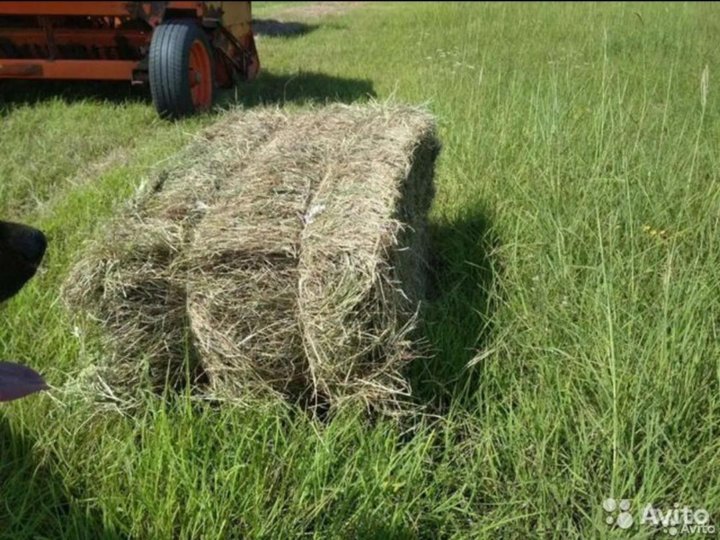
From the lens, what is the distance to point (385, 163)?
8.15ft

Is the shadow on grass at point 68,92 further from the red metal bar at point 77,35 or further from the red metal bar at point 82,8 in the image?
the red metal bar at point 82,8

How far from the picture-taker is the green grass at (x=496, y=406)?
72.6 inches

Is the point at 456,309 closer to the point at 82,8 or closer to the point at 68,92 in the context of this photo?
the point at 82,8

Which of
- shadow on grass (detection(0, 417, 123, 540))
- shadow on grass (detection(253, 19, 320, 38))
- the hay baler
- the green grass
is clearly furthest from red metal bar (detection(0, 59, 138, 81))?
shadow on grass (detection(253, 19, 320, 38))

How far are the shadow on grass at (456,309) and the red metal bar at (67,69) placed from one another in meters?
3.61

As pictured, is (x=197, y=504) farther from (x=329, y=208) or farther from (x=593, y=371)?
(x=593, y=371)

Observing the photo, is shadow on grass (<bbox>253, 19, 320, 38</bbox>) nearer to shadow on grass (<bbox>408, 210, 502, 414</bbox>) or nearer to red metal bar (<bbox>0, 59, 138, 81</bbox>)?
red metal bar (<bbox>0, 59, 138, 81</bbox>)

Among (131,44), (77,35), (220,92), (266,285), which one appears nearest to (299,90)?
(220,92)

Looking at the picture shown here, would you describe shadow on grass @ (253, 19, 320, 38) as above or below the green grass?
above

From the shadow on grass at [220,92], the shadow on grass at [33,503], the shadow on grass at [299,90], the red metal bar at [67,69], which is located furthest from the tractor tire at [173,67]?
the shadow on grass at [33,503]

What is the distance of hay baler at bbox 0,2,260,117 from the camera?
18.4 ft

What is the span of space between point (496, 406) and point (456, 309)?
62 centimetres

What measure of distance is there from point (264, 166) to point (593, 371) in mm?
1287

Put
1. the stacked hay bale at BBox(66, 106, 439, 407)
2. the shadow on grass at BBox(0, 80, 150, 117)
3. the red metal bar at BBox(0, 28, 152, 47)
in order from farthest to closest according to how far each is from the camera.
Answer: the shadow on grass at BBox(0, 80, 150, 117), the red metal bar at BBox(0, 28, 152, 47), the stacked hay bale at BBox(66, 106, 439, 407)
